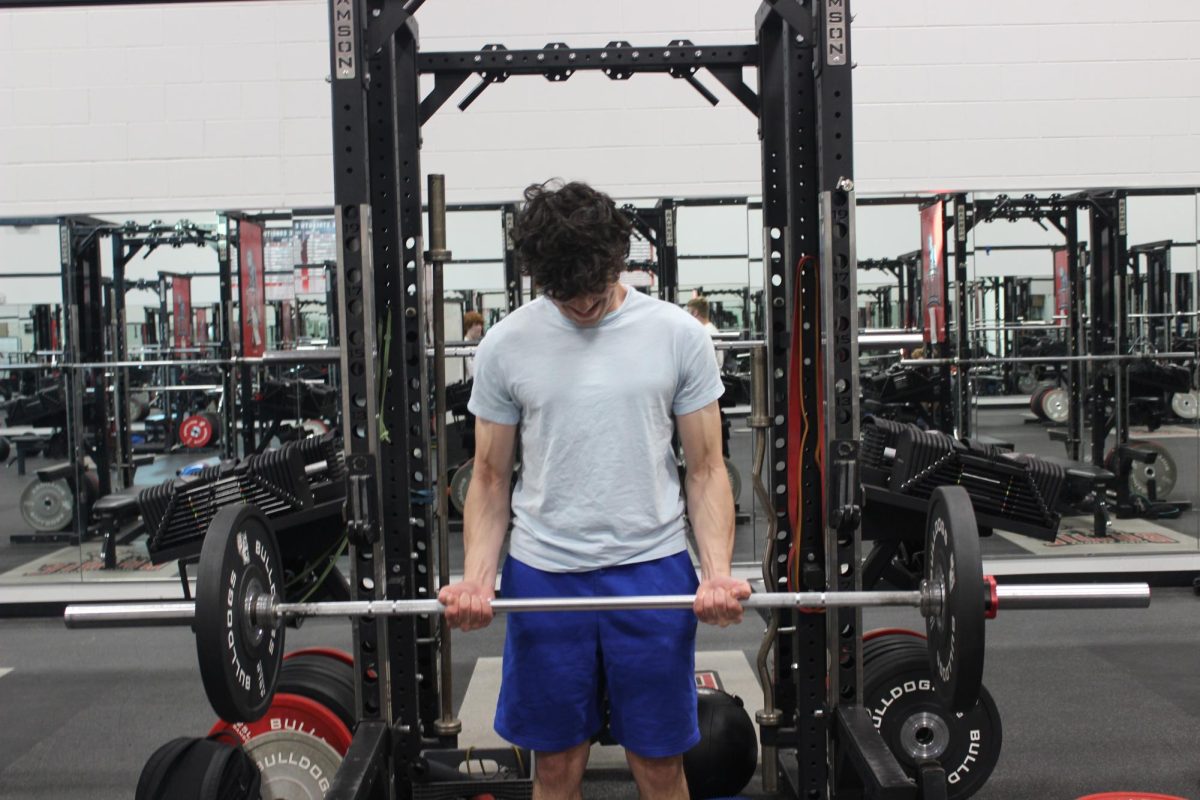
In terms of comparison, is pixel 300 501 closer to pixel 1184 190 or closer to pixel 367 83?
pixel 367 83

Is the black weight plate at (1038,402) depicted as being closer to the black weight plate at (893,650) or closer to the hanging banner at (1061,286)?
the hanging banner at (1061,286)

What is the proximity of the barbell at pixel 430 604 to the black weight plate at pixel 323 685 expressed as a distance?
0.46 meters

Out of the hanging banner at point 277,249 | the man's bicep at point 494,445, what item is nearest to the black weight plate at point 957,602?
the man's bicep at point 494,445

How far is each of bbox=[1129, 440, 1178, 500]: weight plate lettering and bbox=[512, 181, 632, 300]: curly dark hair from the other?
16.4ft

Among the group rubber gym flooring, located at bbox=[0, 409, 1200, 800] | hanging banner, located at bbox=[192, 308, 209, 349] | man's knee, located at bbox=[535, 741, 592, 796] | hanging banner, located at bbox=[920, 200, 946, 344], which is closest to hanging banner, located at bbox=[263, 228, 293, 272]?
hanging banner, located at bbox=[192, 308, 209, 349]

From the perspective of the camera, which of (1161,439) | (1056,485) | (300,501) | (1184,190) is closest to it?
(300,501)

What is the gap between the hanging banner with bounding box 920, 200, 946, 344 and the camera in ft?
18.2

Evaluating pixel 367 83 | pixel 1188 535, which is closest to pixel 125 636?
pixel 367 83

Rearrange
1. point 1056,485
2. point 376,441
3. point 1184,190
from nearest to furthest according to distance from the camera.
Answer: point 376,441 → point 1056,485 → point 1184,190

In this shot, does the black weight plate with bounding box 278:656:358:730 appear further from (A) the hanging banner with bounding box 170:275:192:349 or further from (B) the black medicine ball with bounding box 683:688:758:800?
(A) the hanging banner with bounding box 170:275:192:349

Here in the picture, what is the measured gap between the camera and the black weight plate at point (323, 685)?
267cm

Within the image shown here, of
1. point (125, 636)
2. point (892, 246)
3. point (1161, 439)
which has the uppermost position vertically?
point (892, 246)

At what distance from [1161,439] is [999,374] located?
1048 millimetres

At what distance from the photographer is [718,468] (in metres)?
1.92
